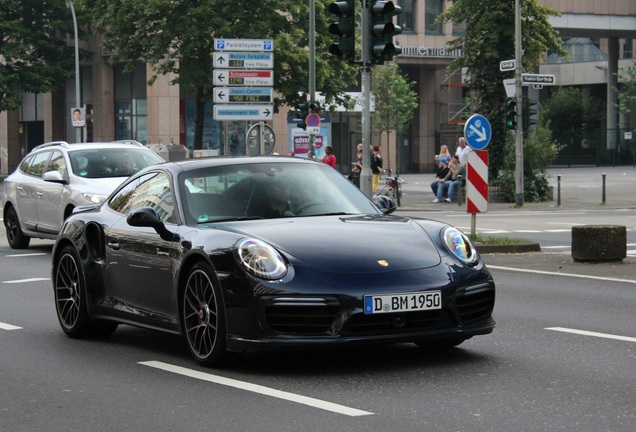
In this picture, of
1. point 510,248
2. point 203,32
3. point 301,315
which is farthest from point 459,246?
point 203,32

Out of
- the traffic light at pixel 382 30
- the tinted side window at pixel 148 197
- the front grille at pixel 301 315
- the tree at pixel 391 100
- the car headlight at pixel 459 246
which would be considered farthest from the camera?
the tree at pixel 391 100

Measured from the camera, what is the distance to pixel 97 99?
69312 mm

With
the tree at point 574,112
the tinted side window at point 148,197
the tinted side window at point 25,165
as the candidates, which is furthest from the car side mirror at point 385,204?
the tree at point 574,112

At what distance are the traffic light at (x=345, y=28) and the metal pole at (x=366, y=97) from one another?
29cm

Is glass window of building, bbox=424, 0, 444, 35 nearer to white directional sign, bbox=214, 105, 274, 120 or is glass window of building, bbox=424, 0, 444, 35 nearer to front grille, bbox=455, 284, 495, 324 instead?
white directional sign, bbox=214, 105, 274, 120

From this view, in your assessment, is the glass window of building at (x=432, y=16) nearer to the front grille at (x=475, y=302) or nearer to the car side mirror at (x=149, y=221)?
the car side mirror at (x=149, y=221)

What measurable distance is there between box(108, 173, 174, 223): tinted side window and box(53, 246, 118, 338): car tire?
1.71 ft

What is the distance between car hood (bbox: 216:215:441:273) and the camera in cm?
778

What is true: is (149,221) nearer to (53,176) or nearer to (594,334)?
(594,334)

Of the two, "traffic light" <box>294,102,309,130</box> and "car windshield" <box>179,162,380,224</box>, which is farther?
"traffic light" <box>294,102,309,130</box>

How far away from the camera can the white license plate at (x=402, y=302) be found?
7625mm

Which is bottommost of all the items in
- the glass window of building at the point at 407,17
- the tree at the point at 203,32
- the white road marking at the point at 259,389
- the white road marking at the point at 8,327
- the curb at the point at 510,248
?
the curb at the point at 510,248

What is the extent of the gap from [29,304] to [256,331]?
17.1ft

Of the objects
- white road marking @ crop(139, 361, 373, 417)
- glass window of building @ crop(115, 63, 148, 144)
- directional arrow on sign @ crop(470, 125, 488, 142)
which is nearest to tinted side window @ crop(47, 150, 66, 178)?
directional arrow on sign @ crop(470, 125, 488, 142)
